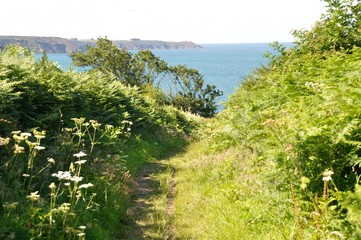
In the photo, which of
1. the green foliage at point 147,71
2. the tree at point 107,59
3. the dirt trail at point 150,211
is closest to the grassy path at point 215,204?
the dirt trail at point 150,211

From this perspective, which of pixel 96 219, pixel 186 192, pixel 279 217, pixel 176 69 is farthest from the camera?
pixel 176 69

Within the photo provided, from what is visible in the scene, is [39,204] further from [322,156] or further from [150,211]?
[322,156]

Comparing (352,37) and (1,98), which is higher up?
(352,37)

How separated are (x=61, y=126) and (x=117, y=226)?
3520 millimetres

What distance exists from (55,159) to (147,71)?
6246cm

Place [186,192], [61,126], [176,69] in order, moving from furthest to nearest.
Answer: [176,69] → [61,126] → [186,192]

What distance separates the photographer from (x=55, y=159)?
706 centimetres

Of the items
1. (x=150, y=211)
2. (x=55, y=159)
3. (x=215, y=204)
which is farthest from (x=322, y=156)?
(x=55, y=159)

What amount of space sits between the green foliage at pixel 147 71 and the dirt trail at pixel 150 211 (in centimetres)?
5033

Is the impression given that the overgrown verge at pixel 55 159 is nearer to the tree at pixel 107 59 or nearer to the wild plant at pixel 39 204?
the wild plant at pixel 39 204

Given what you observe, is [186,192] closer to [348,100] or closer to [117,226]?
[117,226]

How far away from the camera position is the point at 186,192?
8.21 m

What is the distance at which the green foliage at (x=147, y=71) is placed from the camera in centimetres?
6394

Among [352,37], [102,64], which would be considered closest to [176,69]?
[102,64]
